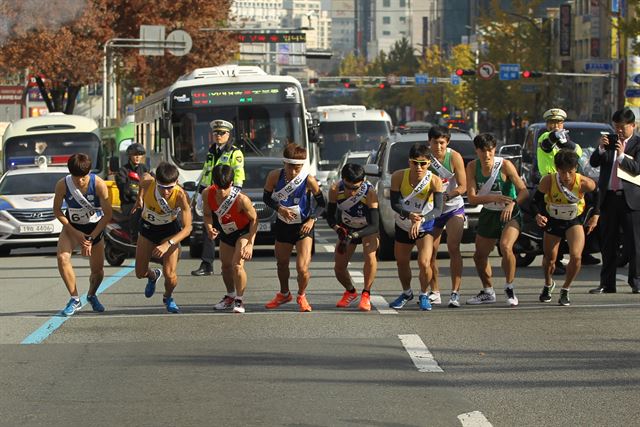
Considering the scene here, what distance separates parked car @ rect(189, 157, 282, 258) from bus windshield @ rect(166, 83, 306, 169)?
13.8 feet

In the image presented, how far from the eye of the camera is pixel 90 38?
5656 cm

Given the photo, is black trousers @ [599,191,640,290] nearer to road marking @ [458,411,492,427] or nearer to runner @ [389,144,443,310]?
runner @ [389,144,443,310]

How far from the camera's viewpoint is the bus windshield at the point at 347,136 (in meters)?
45.5

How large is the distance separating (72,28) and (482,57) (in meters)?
53.3

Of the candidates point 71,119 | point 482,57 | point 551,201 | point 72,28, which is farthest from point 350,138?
point 482,57

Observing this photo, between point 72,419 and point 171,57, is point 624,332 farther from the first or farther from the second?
point 171,57

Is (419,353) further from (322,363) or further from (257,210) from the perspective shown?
(257,210)

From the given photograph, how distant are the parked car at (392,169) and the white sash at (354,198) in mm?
6100

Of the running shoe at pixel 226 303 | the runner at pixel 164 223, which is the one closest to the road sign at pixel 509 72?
the running shoe at pixel 226 303

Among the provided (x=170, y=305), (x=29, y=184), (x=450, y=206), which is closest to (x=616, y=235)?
(x=450, y=206)

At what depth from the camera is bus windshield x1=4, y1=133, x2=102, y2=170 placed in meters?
35.3

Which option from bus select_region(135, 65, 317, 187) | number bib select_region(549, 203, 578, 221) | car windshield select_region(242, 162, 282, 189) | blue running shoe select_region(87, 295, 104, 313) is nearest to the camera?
number bib select_region(549, 203, 578, 221)

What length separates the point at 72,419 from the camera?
8.99 meters

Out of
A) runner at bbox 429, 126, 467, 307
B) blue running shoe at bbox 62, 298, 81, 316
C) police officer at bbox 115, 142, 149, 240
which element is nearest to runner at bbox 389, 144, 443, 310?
runner at bbox 429, 126, 467, 307
